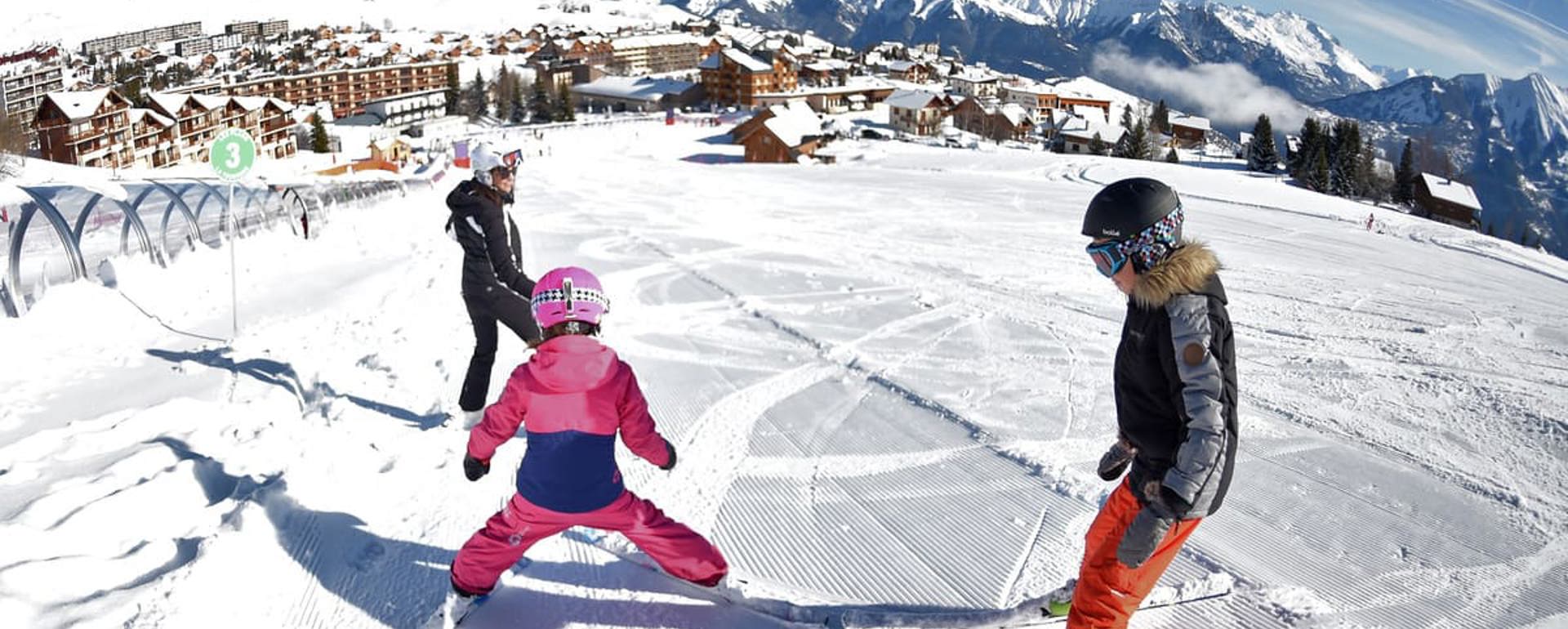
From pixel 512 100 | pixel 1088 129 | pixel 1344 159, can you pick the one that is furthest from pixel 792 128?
pixel 512 100

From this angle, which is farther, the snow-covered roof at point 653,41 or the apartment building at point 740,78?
the snow-covered roof at point 653,41

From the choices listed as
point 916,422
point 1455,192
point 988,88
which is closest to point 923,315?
point 916,422

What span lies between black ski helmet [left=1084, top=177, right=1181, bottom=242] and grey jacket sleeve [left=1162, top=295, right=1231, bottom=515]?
25 cm

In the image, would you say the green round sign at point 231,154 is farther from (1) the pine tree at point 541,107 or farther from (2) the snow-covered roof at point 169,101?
(1) the pine tree at point 541,107

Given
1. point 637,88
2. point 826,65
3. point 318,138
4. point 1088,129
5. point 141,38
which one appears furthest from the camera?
point 141,38

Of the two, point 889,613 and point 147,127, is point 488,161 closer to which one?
point 889,613

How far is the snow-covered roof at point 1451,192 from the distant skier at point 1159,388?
4470 centimetres

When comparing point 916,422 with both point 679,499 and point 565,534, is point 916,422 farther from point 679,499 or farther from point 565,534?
point 565,534

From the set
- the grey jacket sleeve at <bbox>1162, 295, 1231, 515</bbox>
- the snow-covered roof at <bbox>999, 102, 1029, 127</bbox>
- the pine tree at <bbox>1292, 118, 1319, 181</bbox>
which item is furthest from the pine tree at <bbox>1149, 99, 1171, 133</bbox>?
the grey jacket sleeve at <bbox>1162, 295, 1231, 515</bbox>

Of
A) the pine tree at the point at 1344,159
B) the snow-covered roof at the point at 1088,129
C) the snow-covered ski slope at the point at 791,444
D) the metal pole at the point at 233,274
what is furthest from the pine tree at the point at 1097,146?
the metal pole at the point at 233,274

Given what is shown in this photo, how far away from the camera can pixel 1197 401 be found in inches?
97.8

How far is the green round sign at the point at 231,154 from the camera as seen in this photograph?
26.5 ft

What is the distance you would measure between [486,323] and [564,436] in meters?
2.53

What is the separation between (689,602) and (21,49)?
154 m
